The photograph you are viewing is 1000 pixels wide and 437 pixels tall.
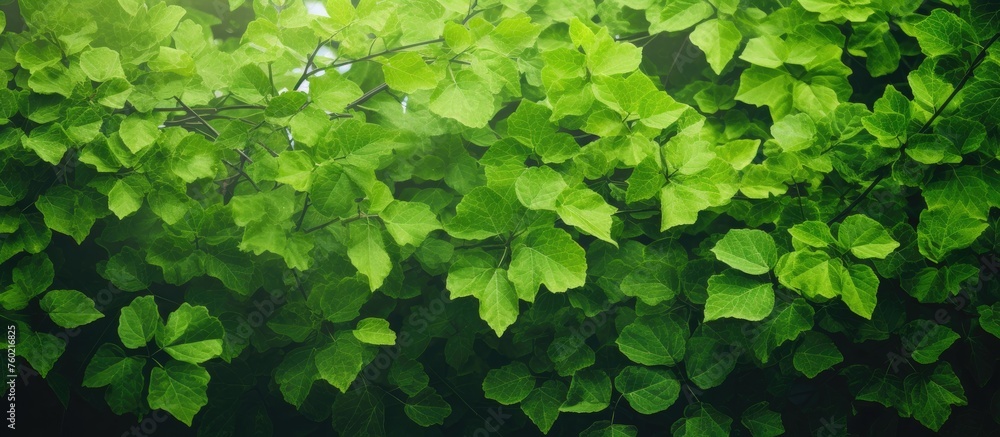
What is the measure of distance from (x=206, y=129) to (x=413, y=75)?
55 cm

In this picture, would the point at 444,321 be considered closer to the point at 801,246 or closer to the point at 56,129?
the point at 801,246

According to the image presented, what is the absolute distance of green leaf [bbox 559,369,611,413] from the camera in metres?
1.42

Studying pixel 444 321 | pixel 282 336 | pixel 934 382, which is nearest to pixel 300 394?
pixel 282 336

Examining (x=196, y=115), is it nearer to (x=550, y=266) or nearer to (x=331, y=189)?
(x=331, y=189)

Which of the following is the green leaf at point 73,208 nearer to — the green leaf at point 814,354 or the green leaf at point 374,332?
the green leaf at point 374,332

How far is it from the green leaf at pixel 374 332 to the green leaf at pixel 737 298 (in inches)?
25.5

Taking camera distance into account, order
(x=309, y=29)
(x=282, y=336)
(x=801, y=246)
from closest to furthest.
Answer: (x=801, y=246)
(x=309, y=29)
(x=282, y=336)

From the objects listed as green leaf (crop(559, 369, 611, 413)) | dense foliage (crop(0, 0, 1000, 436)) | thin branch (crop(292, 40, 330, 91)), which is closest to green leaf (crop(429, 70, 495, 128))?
A: dense foliage (crop(0, 0, 1000, 436))

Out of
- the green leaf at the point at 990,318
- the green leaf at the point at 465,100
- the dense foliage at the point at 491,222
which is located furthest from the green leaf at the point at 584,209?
the green leaf at the point at 990,318

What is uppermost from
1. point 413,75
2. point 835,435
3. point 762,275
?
point 413,75

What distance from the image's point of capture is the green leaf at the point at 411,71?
1.36 meters

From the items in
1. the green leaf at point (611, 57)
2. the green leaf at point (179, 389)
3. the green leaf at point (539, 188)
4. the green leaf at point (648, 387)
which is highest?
the green leaf at point (611, 57)

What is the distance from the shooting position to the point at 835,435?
155 cm

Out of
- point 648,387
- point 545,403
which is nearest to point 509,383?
point 545,403
